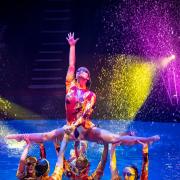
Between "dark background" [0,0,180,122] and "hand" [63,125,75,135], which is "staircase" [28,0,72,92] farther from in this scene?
"hand" [63,125,75,135]

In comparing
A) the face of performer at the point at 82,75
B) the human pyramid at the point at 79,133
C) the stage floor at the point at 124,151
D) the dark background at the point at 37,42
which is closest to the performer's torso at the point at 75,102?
the human pyramid at the point at 79,133

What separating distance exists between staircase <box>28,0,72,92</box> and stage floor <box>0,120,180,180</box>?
8.40 ft

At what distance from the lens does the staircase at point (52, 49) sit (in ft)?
51.6

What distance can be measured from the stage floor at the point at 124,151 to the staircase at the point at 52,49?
101 inches

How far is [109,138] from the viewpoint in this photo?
5203 mm

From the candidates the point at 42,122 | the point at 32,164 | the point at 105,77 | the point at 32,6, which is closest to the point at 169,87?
the point at 105,77

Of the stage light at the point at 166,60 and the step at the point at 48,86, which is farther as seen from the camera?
the stage light at the point at 166,60

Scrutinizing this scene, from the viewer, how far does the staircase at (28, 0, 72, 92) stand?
15719mm

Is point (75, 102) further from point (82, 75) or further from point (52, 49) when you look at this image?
point (52, 49)

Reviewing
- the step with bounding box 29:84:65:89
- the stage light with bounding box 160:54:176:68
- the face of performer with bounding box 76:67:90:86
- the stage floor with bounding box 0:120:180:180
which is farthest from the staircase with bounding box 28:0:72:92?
the face of performer with bounding box 76:67:90:86

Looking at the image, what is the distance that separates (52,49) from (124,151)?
8.15 meters

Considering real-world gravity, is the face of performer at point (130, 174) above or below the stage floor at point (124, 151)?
above

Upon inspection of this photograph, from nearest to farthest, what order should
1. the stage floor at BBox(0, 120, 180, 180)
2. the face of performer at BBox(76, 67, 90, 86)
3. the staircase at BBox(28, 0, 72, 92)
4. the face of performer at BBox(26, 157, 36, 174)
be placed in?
the face of performer at BBox(26, 157, 36, 174) → the face of performer at BBox(76, 67, 90, 86) → the stage floor at BBox(0, 120, 180, 180) → the staircase at BBox(28, 0, 72, 92)

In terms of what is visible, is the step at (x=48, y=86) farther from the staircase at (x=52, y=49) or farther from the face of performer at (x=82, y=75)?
the face of performer at (x=82, y=75)
